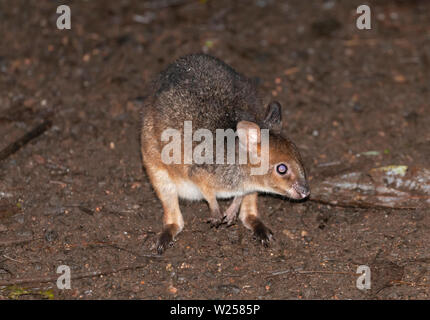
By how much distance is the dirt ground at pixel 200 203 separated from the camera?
5.08 m

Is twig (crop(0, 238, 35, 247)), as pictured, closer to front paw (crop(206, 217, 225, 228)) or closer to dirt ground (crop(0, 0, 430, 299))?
dirt ground (crop(0, 0, 430, 299))

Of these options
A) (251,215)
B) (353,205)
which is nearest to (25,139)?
(251,215)

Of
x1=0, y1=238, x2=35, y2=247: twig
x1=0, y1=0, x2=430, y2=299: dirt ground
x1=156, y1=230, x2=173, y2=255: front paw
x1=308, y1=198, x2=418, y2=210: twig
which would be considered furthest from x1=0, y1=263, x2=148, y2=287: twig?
x1=308, y1=198, x2=418, y2=210: twig

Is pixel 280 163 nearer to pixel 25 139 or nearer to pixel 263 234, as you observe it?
pixel 263 234

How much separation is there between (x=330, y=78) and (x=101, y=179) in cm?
329

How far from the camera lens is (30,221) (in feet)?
18.4

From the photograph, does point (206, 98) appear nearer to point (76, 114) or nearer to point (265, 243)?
point (265, 243)

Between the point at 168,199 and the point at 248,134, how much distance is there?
3.54 feet

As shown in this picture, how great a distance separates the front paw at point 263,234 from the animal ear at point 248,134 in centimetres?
83

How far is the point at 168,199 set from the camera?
18.6 feet

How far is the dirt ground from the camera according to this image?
508 centimetres

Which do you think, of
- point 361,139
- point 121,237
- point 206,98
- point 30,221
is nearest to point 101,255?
point 121,237

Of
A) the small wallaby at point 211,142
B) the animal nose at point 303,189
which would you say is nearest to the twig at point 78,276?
the small wallaby at point 211,142

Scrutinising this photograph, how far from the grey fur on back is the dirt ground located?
3.27 ft
